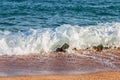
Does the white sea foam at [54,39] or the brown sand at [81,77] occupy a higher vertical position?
the brown sand at [81,77]

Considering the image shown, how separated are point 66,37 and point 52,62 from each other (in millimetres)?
1843

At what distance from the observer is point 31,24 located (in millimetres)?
12508

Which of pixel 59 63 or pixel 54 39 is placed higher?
pixel 59 63

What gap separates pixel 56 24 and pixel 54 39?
9.14 feet

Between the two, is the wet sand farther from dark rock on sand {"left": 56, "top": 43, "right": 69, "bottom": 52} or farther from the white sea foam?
→ the white sea foam

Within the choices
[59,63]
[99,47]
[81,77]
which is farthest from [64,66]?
[99,47]

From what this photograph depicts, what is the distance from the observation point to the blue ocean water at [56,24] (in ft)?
31.6

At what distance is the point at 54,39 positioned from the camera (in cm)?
979

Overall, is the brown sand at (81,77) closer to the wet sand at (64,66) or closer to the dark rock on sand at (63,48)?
the wet sand at (64,66)

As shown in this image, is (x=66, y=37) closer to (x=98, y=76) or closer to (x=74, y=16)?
(x=98, y=76)

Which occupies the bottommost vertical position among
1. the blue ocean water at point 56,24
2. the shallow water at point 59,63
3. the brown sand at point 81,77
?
the blue ocean water at point 56,24

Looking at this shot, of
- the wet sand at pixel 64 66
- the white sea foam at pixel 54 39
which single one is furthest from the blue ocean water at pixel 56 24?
the wet sand at pixel 64 66

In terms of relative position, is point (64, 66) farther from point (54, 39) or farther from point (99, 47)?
point (54, 39)

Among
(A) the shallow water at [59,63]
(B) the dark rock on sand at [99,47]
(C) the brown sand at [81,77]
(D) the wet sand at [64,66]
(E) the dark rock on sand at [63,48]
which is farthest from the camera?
(B) the dark rock on sand at [99,47]
